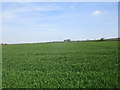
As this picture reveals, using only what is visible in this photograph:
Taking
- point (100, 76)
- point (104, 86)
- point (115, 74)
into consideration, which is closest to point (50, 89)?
point (104, 86)

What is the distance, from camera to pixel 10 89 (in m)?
10.0

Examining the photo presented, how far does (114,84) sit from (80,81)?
162cm

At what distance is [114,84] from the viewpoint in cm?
990

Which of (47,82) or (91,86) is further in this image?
(47,82)

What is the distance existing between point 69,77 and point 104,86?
7.52 feet

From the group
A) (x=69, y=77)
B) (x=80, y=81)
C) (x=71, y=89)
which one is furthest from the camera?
(x=69, y=77)

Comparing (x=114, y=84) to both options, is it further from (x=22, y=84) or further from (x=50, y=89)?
(x=22, y=84)

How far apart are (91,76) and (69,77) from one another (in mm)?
1192

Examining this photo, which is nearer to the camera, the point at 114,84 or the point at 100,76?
the point at 114,84

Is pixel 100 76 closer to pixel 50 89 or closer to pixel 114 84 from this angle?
pixel 114 84

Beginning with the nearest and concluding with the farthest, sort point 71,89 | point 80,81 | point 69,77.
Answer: point 71,89 → point 80,81 → point 69,77

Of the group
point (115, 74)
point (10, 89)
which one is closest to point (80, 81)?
point (115, 74)

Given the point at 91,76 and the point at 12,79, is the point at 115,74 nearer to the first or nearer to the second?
the point at 91,76

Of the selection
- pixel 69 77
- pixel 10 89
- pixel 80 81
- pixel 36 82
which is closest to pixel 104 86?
pixel 80 81
